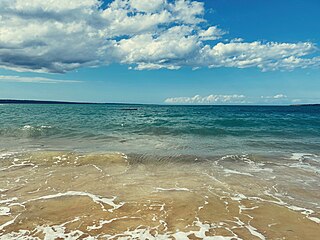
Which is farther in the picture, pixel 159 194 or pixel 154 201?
pixel 159 194

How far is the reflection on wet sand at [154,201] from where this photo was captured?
9.17 m

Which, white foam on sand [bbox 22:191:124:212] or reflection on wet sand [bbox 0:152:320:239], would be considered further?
white foam on sand [bbox 22:191:124:212]

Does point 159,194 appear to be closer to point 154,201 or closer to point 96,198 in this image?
point 154,201

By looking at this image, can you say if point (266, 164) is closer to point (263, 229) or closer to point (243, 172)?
point (243, 172)

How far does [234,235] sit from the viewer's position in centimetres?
893

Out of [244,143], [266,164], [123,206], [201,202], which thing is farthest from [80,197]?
[244,143]

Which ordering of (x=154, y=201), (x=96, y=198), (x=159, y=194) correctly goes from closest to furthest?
1. (x=154, y=201)
2. (x=96, y=198)
3. (x=159, y=194)

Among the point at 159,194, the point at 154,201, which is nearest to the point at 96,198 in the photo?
the point at 154,201

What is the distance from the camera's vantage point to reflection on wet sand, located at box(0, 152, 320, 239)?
361 inches

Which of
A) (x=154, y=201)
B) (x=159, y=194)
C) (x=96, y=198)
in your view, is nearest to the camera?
(x=154, y=201)

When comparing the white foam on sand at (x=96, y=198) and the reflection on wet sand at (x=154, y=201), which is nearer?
the reflection on wet sand at (x=154, y=201)

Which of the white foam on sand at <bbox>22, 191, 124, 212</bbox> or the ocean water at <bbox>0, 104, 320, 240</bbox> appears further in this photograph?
the white foam on sand at <bbox>22, 191, 124, 212</bbox>

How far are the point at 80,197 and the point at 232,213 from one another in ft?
20.4

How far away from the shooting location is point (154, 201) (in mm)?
11617
